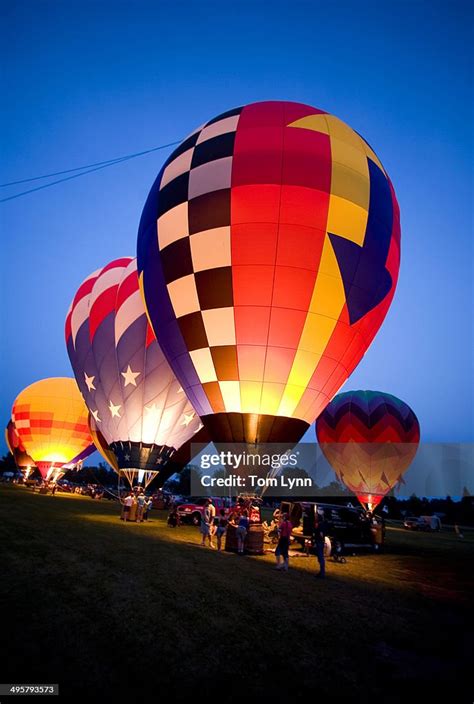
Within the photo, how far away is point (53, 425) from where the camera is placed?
34812 mm

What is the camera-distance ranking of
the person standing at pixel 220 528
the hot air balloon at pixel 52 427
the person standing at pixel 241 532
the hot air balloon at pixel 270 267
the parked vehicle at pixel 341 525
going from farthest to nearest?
1. the hot air balloon at pixel 52 427
2. the parked vehicle at pixel 341 525
3. the hot air balloon at pixel 270 267
4. the person standing at pixel 220 528
5. the person standing at pixel 241 532

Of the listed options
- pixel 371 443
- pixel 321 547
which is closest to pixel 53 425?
pixel 371 443

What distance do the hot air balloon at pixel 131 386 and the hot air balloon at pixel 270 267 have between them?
754cm

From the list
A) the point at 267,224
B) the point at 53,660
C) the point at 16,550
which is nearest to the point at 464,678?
the point at 53,660

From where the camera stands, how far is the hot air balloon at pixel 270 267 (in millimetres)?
10977

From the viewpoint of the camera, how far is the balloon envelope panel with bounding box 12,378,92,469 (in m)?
34.8

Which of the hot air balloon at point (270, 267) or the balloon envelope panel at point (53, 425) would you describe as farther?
the balloon envelope panel at point (53, 425)

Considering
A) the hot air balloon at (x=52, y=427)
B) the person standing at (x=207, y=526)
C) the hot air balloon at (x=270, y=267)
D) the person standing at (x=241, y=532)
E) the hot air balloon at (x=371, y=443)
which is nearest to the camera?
the person standing at (x=241, y=532)

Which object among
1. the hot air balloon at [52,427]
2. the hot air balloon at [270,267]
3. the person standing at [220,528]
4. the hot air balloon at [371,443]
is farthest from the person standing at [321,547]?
the hot air balloon at [52,427]

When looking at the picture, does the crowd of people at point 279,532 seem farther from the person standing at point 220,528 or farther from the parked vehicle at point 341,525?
the parked vehicle at point 341,525

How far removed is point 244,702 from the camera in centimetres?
304

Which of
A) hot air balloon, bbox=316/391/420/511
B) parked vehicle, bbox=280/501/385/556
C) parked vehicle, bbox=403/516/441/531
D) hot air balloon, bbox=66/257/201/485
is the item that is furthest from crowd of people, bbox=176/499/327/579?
parked vehicle, bbox=403/516/441/531

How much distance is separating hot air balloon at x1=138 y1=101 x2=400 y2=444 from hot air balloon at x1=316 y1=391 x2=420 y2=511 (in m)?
A: 18.2

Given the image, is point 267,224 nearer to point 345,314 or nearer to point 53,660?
point 345,314
